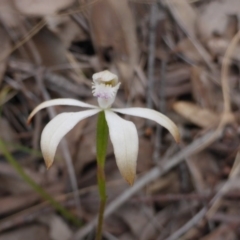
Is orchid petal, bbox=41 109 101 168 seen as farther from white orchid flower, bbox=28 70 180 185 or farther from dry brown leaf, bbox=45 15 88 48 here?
dry brown leaf, bbox=45 15 88 48

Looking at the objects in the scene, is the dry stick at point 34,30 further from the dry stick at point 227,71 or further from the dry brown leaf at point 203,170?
the dry brown leaf at point 203,170

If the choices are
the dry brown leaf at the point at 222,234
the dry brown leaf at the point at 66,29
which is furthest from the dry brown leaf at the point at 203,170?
the dry brown leaf at the point at 66,29

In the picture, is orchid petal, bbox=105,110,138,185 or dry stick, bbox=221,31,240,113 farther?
dry stick, bbox=221,31,240,113

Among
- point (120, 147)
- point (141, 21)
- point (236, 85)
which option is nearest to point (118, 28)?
point (141, 21)

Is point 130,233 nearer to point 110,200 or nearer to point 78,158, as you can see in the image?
point 110,200

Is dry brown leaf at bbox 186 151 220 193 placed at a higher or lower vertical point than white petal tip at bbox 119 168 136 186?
higher

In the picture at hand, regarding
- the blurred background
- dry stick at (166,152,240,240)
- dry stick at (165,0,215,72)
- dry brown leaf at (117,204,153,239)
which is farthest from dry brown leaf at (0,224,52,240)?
dry stick at (165,0,215,72)
